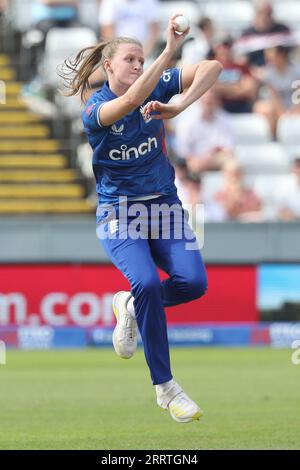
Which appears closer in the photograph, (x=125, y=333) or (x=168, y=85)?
(x=168, y=85)

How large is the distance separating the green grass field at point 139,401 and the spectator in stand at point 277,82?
3916mm

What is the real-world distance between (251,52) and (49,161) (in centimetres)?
305

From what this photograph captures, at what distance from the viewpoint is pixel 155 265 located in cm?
690

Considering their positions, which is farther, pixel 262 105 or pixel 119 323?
pixel 262 105

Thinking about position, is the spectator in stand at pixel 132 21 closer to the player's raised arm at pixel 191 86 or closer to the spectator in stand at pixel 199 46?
the spectator in stand at pixel 199 46

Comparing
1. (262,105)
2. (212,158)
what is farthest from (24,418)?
(262,105)

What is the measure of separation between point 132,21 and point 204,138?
1885 mm

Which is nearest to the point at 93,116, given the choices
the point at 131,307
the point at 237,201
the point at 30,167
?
the point at 131,307

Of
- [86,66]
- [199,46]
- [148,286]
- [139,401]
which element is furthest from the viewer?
[199,46]

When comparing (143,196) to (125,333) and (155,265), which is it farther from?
(125,333)

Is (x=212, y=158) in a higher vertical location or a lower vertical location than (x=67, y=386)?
higher

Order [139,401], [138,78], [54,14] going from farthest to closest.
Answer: [54,14], [139,401], [138,78]

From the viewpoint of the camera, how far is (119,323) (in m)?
7.24

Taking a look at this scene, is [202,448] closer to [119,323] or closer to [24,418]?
[119,323]
